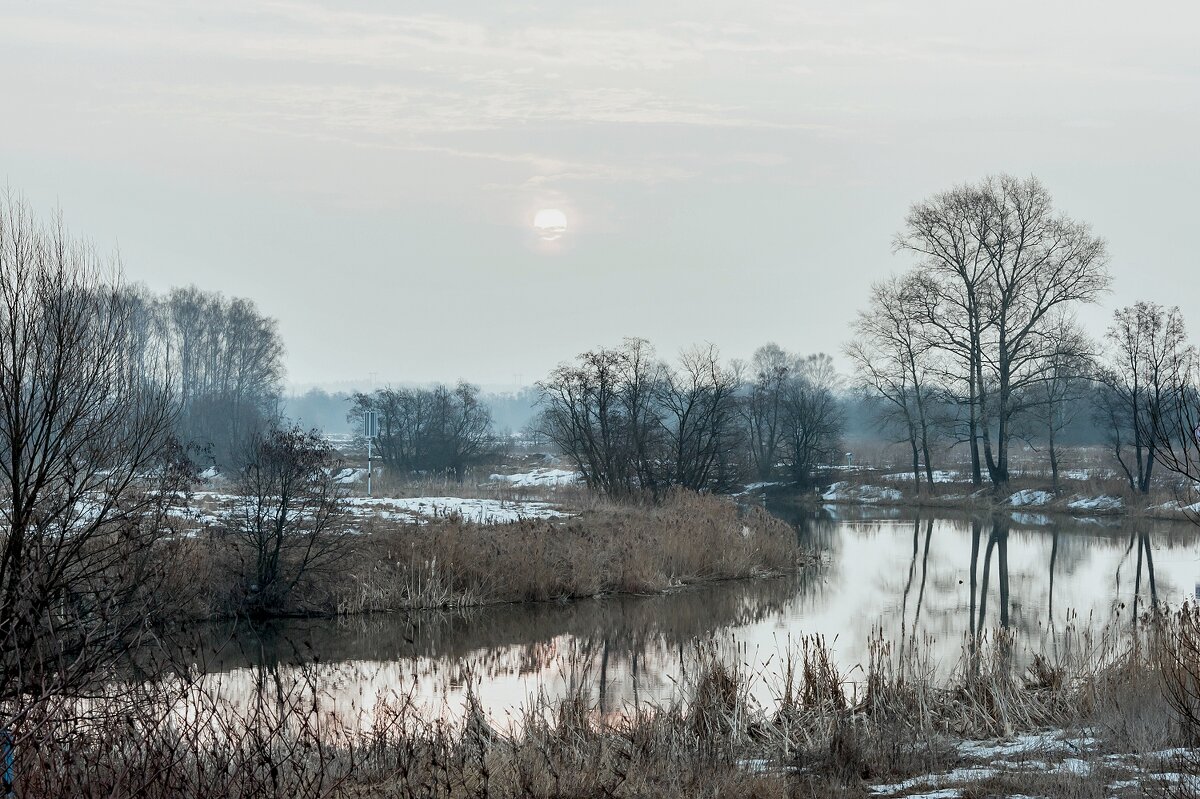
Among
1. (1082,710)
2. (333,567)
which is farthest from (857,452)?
(1082,710)

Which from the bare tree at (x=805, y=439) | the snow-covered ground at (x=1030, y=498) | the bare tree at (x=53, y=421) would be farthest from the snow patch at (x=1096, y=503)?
the bare tree at (x=53, y=421)

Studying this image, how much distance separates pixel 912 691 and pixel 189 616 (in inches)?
430

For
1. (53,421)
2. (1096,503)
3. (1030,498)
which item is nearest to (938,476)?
(1030,498)

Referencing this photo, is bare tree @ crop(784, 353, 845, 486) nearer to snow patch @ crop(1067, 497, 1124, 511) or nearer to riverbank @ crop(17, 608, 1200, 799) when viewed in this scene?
snow patch @ crop(1067, 497, 1124, 511)

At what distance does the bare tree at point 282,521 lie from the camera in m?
17.1

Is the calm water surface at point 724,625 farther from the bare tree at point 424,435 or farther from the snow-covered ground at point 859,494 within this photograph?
the bare tree at point 424,435

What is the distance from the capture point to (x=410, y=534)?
19.0 m

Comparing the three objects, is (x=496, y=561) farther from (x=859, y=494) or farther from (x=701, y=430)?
(x=859, y=494)

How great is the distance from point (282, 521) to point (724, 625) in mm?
7246

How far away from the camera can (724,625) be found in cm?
1706

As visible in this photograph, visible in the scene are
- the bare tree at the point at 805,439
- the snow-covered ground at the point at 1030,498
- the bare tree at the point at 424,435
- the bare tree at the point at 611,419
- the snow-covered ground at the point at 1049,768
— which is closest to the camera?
the snow-covered ground at the point at 1049,768

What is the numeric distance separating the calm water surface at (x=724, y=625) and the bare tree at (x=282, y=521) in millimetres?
1078

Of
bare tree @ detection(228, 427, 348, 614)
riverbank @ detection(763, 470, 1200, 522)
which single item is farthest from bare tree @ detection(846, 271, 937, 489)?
bare tree @ detection(228, 427, 348, 614)

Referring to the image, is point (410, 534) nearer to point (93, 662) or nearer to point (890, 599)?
point (890, 599)
